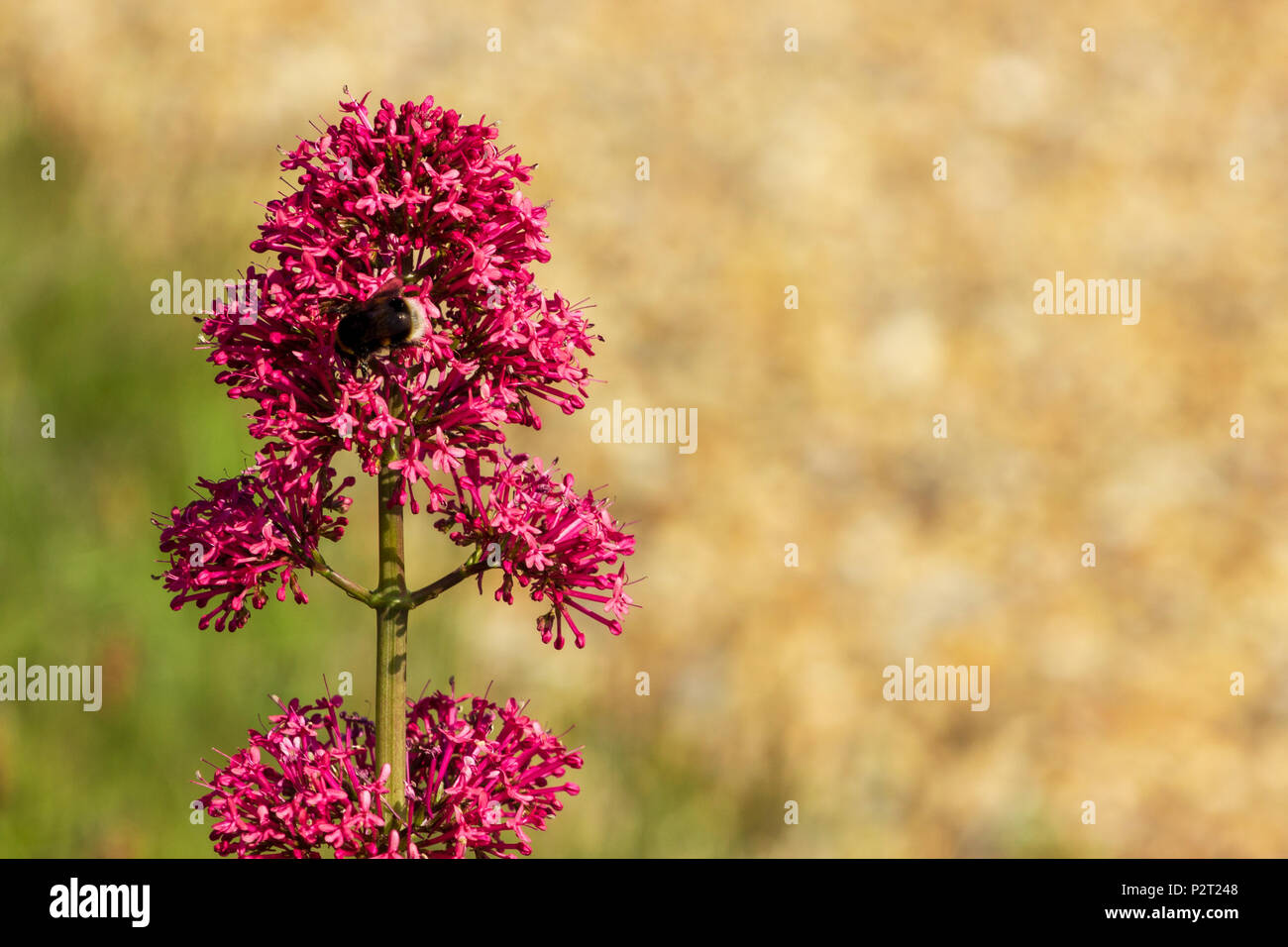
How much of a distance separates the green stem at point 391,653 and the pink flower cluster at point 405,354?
0.06m

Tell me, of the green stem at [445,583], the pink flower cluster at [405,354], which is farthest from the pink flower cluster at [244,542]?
the green stem at [445,583]

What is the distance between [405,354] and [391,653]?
933 millimetres

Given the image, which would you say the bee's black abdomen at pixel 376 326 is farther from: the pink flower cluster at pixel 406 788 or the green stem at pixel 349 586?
the pink flower cluster at pixel 406 788

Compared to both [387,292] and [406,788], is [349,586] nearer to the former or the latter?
[406,788]

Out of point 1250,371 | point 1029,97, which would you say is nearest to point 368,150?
point 1250,371

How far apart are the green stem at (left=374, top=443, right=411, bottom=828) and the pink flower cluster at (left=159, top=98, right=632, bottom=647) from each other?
6 centimetres

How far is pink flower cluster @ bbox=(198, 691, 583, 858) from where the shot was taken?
14.5 feet

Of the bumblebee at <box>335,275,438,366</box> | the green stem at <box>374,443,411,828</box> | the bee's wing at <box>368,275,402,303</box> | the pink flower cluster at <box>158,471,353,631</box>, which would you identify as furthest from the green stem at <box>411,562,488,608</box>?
the bee's wing at <box>368,275,402,303</box>

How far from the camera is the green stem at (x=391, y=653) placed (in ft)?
14.4

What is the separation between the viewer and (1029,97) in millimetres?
19578

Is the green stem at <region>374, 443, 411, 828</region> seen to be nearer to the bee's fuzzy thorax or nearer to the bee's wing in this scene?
the bee's fuzzy thorax

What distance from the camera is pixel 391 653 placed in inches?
174

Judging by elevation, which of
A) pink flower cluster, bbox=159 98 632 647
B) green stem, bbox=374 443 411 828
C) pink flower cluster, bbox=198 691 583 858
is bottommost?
pink flower cluster, bbox=198 691 583 858

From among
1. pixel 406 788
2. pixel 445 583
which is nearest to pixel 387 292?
pixel 445 583
